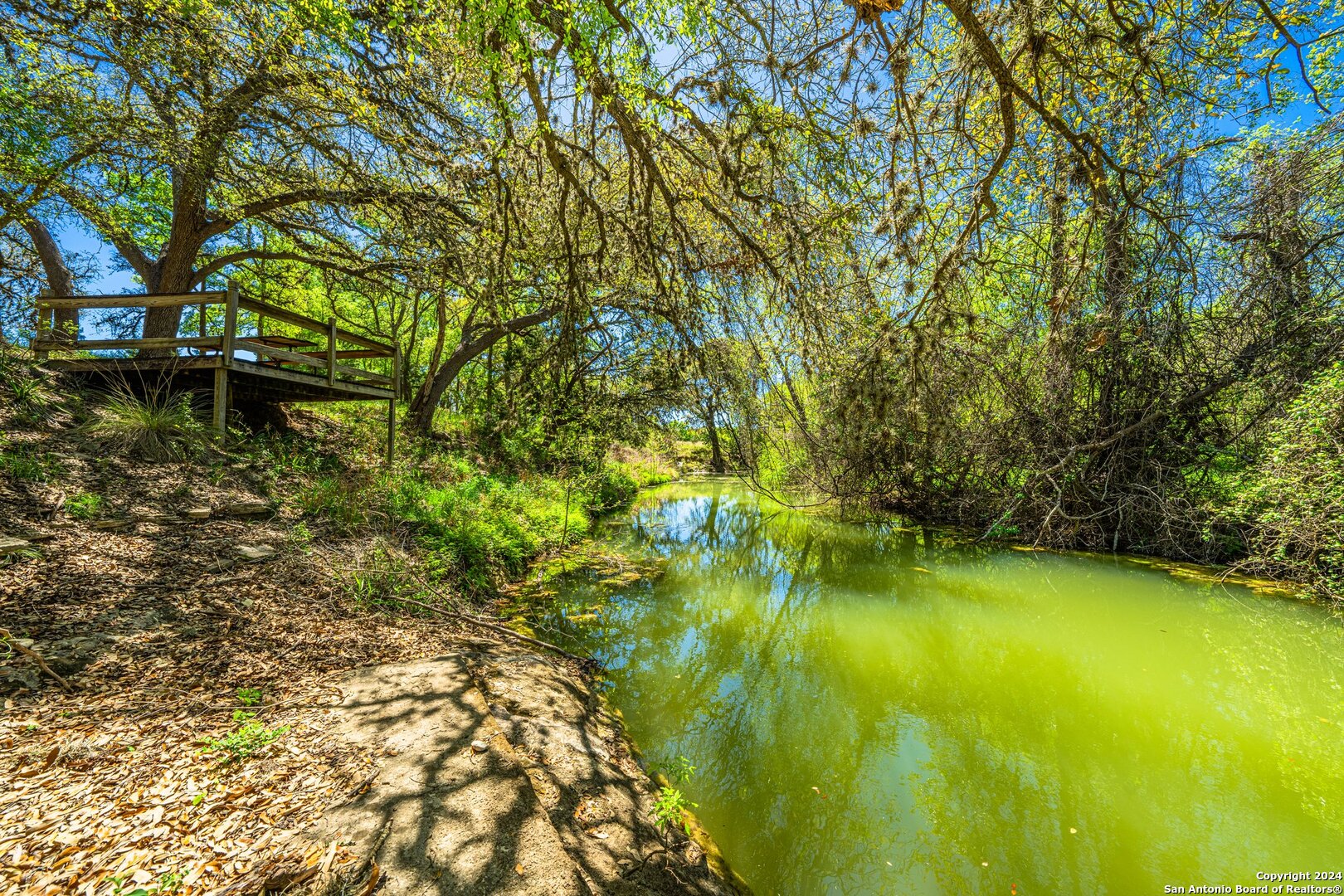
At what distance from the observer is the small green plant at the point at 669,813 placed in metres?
2.74

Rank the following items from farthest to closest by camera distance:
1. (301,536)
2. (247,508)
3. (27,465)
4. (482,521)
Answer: (482,521) < (247,508) < (301,536) < (27,465)

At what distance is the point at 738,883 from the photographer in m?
2.64

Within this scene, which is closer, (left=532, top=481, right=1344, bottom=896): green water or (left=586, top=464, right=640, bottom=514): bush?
(left=532, top=481, right=1344, bottom=896): green water

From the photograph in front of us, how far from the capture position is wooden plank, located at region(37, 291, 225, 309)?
6.69 metres

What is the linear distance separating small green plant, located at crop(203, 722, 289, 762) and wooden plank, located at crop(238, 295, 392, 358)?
674 cm

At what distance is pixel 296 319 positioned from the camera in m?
8.04

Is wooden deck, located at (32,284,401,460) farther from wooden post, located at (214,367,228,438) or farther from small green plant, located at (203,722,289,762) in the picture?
small green plant, located at (203,722,289,762)

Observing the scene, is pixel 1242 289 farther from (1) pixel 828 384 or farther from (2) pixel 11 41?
(2) pixel 11 41

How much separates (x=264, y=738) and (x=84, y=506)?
12.7ft

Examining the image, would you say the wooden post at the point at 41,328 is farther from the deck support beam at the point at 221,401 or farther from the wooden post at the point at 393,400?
the wooden post at the point at 393,400

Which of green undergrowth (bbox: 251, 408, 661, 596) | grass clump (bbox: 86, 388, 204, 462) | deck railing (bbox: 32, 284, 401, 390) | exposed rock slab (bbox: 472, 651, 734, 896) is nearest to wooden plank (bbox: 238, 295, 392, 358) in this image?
deck railing (bbox: 32, 284, 401, 390)

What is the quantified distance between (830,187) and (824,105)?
493mm

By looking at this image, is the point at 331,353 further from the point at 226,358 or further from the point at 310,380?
the point at 226,358

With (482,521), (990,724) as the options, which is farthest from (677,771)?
(482,521)
